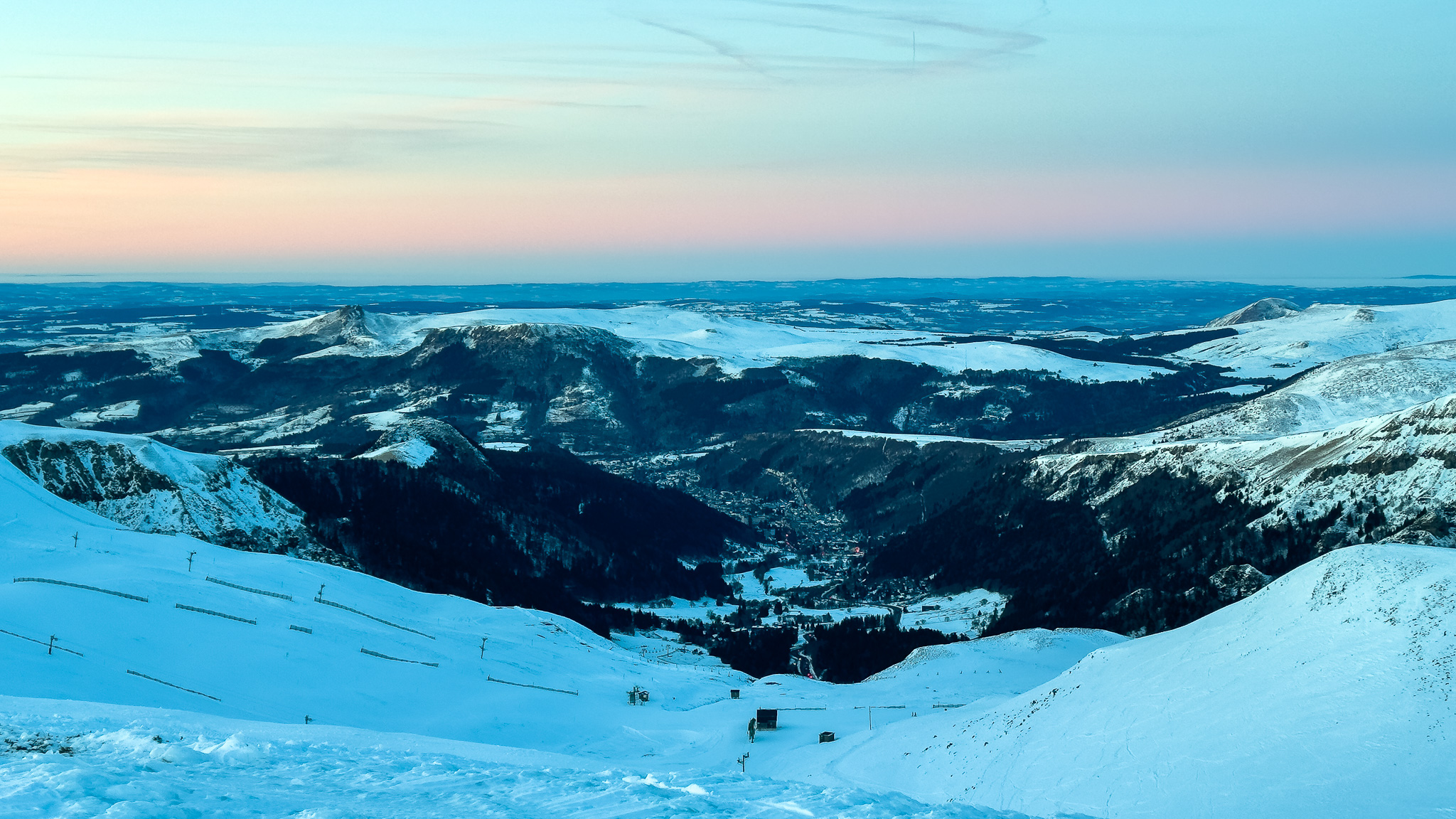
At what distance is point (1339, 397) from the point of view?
16638 cm

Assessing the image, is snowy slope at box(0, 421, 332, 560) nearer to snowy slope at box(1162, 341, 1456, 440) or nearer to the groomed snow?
the groomed snow

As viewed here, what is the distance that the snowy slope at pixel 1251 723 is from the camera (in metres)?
28.0

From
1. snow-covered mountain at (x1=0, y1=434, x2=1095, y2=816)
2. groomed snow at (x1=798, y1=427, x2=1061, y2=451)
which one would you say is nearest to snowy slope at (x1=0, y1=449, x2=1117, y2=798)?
snow-covered mountain at (x1=0, y1=434, x2=1095, y2=816)

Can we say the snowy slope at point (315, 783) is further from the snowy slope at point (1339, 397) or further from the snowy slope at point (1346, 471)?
the snowy slope at point (1339, 397)

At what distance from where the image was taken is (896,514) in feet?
497

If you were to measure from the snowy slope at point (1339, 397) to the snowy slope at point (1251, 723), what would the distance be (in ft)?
343

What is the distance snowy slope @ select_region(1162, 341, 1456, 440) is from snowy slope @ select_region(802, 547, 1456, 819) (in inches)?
4119

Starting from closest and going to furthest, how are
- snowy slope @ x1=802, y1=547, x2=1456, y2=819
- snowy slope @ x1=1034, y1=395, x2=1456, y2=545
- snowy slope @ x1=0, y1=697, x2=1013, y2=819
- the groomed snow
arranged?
1. snowy slope @ x1=0, y1=697, x2=1013, y2=819
2. snowy slope @ x1=802, y1=547, x2=1456, y2=819
3. snowy slope @ x1=1034, y1=395, x2=1456, y2=545
4. the groomed snow

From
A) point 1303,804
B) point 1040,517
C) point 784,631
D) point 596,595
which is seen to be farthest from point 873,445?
point 1303,804

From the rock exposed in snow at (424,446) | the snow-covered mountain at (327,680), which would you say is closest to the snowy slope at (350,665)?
the snow-covered mountain at (327,680)

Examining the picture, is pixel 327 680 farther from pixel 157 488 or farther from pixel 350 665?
pixel 157 488

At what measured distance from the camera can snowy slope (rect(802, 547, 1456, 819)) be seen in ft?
91.8

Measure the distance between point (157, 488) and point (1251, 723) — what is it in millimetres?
78187

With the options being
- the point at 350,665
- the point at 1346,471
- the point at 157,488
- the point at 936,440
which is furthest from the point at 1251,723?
the point at 936,440
